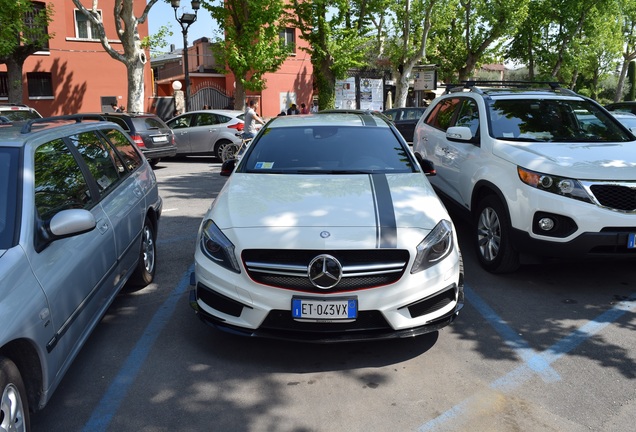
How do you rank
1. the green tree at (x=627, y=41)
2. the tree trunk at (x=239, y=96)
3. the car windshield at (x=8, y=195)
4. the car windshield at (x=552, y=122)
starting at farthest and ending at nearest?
1. the green tree at (x=627, y=41)
2. the tree trunk at (x=239, y=96)
3. the car windshield at (x=552, y=122)
4. the car windshield at (x=8, y=195)

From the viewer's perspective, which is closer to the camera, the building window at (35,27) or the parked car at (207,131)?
the parked car at (207,131)

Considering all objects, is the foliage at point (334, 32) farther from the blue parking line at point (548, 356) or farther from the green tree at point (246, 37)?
the blue parking line at point (548, 356)

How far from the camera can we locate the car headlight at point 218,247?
3.71 m

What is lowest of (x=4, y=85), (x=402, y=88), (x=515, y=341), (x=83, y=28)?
(x=515, y=341)

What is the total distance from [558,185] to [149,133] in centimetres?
1153

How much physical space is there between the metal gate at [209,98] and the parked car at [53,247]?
2635 cm

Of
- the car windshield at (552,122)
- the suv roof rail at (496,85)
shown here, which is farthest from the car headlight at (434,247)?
the suv roof rail at (496,85)

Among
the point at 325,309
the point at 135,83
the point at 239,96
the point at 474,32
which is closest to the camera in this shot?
the point at 325,309

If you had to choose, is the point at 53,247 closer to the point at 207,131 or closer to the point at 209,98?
the point at 207,131

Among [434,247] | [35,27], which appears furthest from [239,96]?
[434,247]

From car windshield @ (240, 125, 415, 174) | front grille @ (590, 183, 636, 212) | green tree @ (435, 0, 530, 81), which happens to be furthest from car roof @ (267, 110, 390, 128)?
green tree @ (435, 0, 530, 81)

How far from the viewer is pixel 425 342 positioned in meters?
4.22

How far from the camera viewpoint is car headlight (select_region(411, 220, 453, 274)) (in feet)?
12.1

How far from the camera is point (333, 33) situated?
1080 inches
